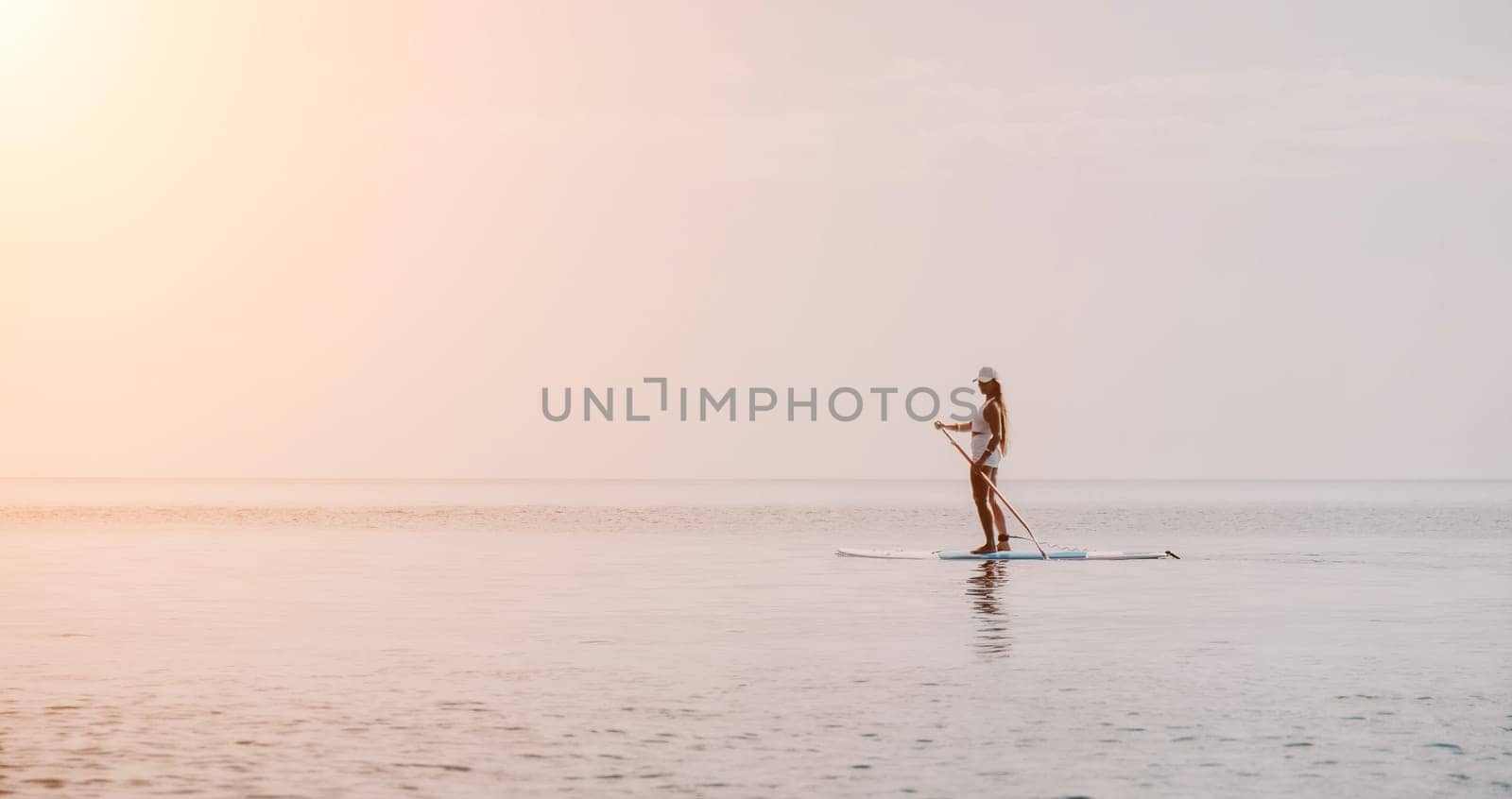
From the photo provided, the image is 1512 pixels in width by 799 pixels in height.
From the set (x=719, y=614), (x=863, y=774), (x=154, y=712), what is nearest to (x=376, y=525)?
(x=719, y=614)

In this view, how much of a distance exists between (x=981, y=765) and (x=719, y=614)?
8.10 metres

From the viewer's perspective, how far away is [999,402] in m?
24.1

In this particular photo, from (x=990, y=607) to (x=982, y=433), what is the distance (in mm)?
7082

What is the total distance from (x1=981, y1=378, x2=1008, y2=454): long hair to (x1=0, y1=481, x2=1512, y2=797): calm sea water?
1489 mm

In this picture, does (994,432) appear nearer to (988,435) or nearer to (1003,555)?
(988,435)

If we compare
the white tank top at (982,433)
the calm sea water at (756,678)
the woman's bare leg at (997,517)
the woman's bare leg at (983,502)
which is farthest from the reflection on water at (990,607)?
the white tank top at (982,433)

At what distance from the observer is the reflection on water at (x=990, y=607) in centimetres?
1382

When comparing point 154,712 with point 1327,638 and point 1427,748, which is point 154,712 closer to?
point 1427,748

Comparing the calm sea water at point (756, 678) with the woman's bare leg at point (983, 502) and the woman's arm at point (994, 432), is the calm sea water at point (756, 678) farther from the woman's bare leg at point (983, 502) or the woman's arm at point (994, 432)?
the woman's arm at point (994, 432)

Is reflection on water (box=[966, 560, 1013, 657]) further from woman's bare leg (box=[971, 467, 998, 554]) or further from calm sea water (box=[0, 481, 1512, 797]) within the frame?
woman's bare leg (box=[971, 467, 998, 554])

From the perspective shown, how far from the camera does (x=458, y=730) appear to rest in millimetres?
9766

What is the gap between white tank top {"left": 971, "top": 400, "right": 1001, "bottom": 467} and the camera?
944 inches

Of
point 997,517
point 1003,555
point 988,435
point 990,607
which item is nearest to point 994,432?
point 988,435

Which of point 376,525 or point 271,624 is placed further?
point 376,525
